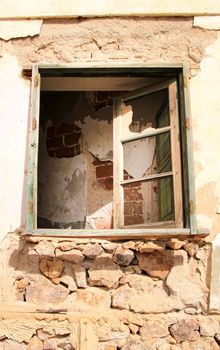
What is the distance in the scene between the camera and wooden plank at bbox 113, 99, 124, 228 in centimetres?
394

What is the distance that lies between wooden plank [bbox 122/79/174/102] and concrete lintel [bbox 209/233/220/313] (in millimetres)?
1180

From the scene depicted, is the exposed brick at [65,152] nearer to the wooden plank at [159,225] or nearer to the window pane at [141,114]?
the window pane at [141,114]

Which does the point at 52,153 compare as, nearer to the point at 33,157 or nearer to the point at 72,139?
the point at 72,139

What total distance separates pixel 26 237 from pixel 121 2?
6.33 ft

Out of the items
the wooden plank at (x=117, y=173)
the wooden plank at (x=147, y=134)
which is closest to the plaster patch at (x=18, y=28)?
the wooden plank at (x=117, y=173)

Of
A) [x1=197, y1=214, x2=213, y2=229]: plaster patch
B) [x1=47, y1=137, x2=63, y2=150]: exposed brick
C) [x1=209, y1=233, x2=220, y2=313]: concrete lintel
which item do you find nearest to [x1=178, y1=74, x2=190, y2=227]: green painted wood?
Answer: [x1=197, y1=214, x2=213, y2=229]: plaster patch

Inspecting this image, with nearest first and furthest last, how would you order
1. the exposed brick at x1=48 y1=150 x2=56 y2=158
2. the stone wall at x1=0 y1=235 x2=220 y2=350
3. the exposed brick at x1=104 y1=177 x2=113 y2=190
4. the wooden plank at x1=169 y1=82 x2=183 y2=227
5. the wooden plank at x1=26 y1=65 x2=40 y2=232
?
the stone wall at x1=0 y1=235 x2=220 y2=350 → the wooden plank at x1=26 y1=65 x2=40 y2=232 → the wooden plank at x1=169 y1=82 x2=183 y2=227 → the exposed brick at x1=104 y1=177 x2=113 y2=190 → the exposed brick at x1=48 y1=150 x2=56 y2=158

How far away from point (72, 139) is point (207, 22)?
1847 mm

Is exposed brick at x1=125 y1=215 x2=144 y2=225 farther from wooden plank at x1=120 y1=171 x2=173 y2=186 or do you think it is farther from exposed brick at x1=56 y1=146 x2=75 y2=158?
exposed brick at x1=56 y1=146 x2=75 y2=158

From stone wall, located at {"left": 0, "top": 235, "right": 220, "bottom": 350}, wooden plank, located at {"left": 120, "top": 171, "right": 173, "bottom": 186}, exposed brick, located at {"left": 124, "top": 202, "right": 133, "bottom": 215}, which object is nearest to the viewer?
stone wall, located at {"left": 0, "top": 235, "right": 220, "bottom": 350}

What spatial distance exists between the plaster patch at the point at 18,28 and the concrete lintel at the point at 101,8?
4cm

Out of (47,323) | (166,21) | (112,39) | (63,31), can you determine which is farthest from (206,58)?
(47,323)

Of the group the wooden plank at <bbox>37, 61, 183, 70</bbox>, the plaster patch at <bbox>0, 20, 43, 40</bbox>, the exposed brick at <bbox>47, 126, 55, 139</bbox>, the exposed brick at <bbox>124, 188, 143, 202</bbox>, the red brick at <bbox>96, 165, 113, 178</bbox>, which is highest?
the plaster patch at <bbox>0, 20, 43, 40</bbox>

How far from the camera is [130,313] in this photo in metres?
3.49
